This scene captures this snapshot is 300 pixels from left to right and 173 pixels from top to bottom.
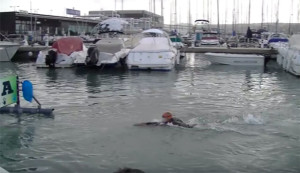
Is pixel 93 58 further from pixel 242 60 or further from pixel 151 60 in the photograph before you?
pixel 242 60

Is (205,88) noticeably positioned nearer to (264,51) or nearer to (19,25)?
(264,51)

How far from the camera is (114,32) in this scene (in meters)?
37.5

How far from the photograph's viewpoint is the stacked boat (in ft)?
73.7

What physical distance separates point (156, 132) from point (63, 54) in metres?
19.5

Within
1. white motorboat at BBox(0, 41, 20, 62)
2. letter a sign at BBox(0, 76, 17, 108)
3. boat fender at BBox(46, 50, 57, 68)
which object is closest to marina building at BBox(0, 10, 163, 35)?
white motorboat at BBox(0, 41, 20, 62)

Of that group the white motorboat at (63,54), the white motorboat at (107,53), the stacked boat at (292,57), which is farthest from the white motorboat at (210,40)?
the white motorboat at (63,54)

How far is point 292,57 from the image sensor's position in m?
23.7

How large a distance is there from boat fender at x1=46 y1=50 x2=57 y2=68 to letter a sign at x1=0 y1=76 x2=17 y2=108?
1627 cm

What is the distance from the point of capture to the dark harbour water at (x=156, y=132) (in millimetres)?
7359

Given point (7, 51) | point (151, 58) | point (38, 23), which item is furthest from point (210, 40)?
point (38, 23)

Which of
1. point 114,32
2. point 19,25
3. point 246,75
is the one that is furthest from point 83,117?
point 19,25

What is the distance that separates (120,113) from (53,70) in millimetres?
14983

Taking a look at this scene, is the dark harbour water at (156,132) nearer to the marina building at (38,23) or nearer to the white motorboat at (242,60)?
the white motorboat at (242,60)

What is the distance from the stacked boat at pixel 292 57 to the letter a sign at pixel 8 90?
1670 cm
